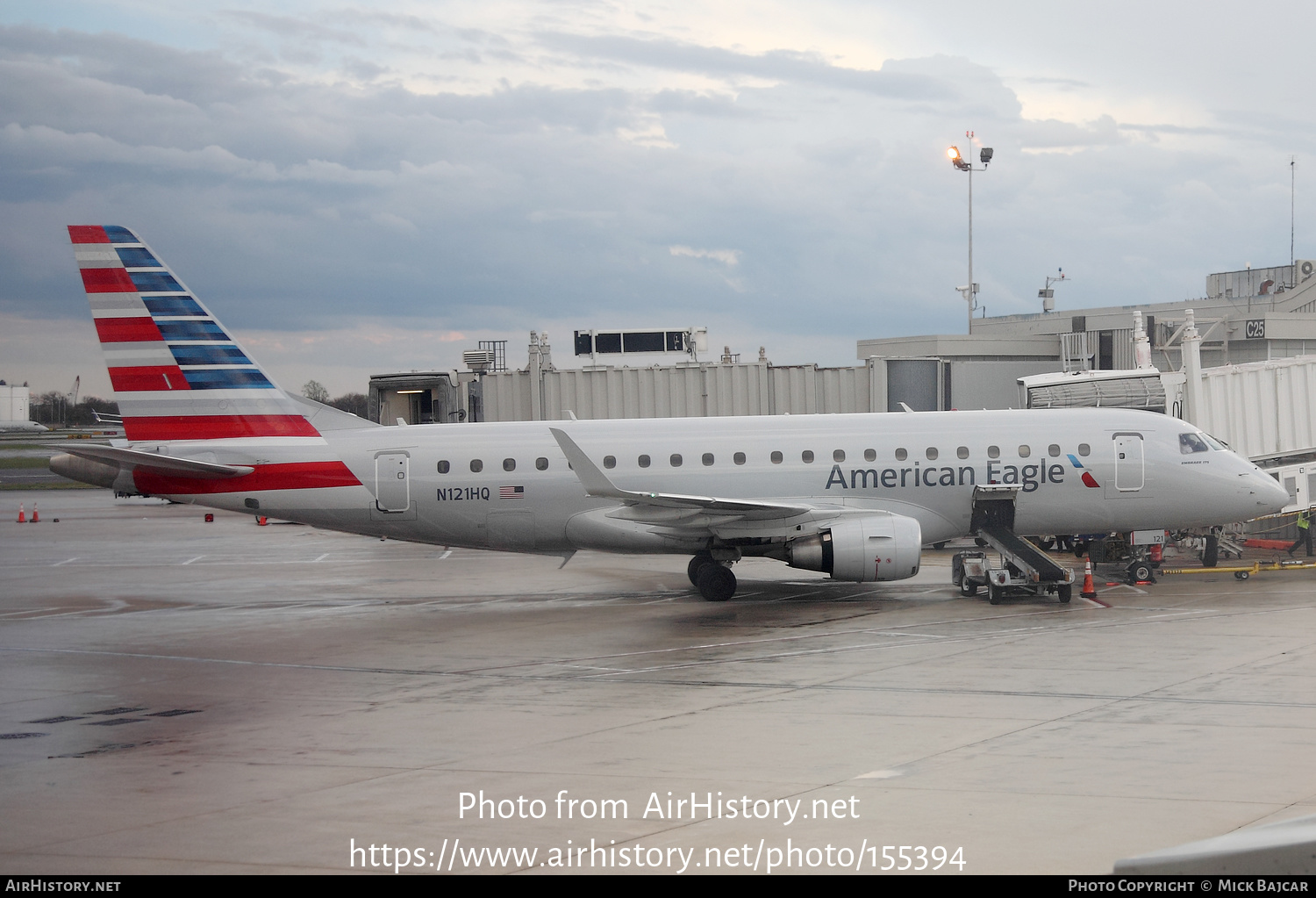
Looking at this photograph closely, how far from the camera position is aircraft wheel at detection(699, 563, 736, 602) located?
76.2 ft

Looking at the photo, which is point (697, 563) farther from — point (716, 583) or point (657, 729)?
point (657, 729)

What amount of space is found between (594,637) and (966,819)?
11111 millimetres

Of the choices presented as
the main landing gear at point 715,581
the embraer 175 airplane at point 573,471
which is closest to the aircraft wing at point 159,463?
the embraer 175 airplane at point 573,471

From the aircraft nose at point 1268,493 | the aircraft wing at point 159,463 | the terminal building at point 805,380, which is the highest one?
the terminal building at point 805,380

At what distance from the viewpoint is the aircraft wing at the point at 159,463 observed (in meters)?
21.8

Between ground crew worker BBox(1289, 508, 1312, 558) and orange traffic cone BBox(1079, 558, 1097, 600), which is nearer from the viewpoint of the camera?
orange traffic cone BBox(1079, 558, 1097, 600)

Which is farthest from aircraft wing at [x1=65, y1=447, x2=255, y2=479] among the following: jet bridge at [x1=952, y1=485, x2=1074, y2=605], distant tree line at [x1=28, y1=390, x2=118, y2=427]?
distant tree line at [x1=28, y1=390, x2=118, y2=427]

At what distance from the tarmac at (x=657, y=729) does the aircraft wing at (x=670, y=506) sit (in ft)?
5.92

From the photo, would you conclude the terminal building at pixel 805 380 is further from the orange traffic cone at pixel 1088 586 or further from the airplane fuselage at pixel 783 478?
the orange traffic cone at pixel 1088 586

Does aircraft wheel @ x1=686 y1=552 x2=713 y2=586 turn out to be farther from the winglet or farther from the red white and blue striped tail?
the red white and blue striped tail

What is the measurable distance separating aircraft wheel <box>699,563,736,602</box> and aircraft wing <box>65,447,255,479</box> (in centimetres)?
949

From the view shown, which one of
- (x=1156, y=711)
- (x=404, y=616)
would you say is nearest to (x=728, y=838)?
(x=1156, y=711)

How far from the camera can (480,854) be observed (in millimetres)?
8469

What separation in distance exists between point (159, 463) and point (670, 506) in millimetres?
10020
